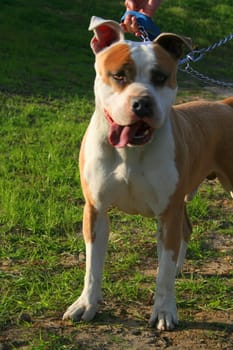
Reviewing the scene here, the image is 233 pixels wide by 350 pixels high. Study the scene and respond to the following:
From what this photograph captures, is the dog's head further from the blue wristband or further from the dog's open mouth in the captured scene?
the blue wristband

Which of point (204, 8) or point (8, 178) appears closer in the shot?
point (8, 178)

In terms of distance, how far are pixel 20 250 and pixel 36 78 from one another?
618 cm

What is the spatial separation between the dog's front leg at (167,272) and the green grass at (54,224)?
21 cm

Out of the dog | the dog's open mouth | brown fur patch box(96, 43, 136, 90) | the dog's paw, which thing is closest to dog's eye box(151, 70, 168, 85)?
the dog

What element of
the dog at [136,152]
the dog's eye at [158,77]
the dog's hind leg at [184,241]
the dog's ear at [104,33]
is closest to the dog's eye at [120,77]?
the dog at [136,152]

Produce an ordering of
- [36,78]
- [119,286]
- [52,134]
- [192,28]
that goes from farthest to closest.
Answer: [192,28], [36,78], [52,134], [119,286]

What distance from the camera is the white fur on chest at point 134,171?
3602mm

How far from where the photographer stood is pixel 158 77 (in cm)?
341

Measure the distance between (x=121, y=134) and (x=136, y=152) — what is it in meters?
0.20

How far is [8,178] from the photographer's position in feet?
19.8

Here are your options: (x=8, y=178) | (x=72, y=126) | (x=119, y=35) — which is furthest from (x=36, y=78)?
(x=119, y=35)

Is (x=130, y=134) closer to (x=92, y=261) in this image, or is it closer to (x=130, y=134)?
(x=130, y=134)

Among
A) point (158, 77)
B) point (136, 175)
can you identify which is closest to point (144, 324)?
point (136, 175)

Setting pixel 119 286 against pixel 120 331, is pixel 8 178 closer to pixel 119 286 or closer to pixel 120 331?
pixel 119 286
